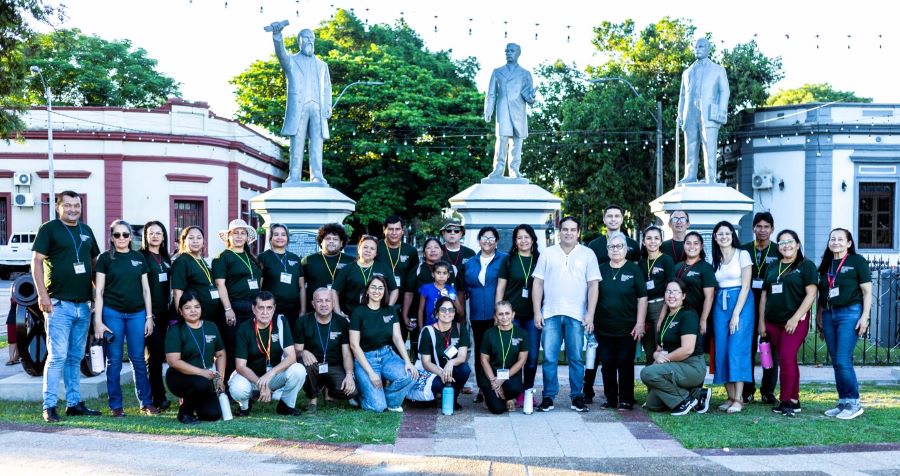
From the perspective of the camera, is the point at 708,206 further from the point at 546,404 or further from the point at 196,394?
the point at 196,394

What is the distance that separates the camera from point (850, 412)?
23.5 ft

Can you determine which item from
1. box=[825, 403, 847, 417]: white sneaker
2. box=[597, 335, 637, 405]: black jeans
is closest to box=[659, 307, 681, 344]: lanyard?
box=[597, 335, 637, 405]: black jeans

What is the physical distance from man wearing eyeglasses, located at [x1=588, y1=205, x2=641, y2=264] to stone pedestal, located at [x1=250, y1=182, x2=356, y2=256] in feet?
12.0

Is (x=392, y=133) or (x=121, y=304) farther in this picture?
(x=392, y=133)

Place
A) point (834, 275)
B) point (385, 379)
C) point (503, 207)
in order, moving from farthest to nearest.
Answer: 1. point (503, 207)
2. point (385, 379)
3. point (834, 275)

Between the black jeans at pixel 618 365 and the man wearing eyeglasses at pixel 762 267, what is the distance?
1125 mm

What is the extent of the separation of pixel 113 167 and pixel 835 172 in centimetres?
2300

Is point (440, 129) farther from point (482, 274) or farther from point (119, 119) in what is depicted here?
point (482, 274)

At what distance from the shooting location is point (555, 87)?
1198 inches

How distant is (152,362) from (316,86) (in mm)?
4550

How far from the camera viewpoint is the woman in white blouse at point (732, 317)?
24.6 feet

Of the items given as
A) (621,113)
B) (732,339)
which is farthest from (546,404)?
(621,113)

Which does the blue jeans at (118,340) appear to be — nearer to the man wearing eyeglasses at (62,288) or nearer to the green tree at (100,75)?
the man wearing eyeglasses at (62,288)

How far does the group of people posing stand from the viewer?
7090mm
